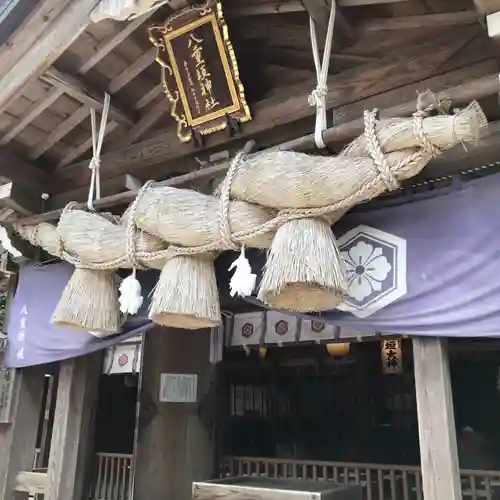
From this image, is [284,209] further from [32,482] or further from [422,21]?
[32,482]

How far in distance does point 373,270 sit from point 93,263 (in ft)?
6.46

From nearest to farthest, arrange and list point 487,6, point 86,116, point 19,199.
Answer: point 487,6 < point 86,116 < point 19,199

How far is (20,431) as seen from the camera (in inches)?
206

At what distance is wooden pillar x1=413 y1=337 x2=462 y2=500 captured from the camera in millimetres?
2881

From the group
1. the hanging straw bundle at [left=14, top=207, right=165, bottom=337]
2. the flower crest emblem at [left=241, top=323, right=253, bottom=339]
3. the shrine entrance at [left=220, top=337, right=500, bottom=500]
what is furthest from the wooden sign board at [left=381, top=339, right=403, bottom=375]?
the hanging straw bundle at [left=14, top=207, right=165, bottom=337]

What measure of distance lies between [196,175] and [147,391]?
288 cm

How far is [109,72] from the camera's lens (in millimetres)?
4355

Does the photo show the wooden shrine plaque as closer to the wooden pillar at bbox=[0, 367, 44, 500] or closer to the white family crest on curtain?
the white family crest on curtain

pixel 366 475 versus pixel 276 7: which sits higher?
pixel 276 7

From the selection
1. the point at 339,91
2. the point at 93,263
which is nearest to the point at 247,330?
the point at 93,263

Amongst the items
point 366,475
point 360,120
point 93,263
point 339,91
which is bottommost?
point 366,475

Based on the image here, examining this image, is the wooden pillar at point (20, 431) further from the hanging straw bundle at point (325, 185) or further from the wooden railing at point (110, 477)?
Result: the hanging straw bundle at point (325, 185)

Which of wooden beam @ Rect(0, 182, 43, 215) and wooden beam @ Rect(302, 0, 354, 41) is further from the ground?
wooden beam @ Rect(302, 0, 354, 41)

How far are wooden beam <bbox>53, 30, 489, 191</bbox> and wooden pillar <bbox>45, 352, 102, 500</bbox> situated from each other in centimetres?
193
